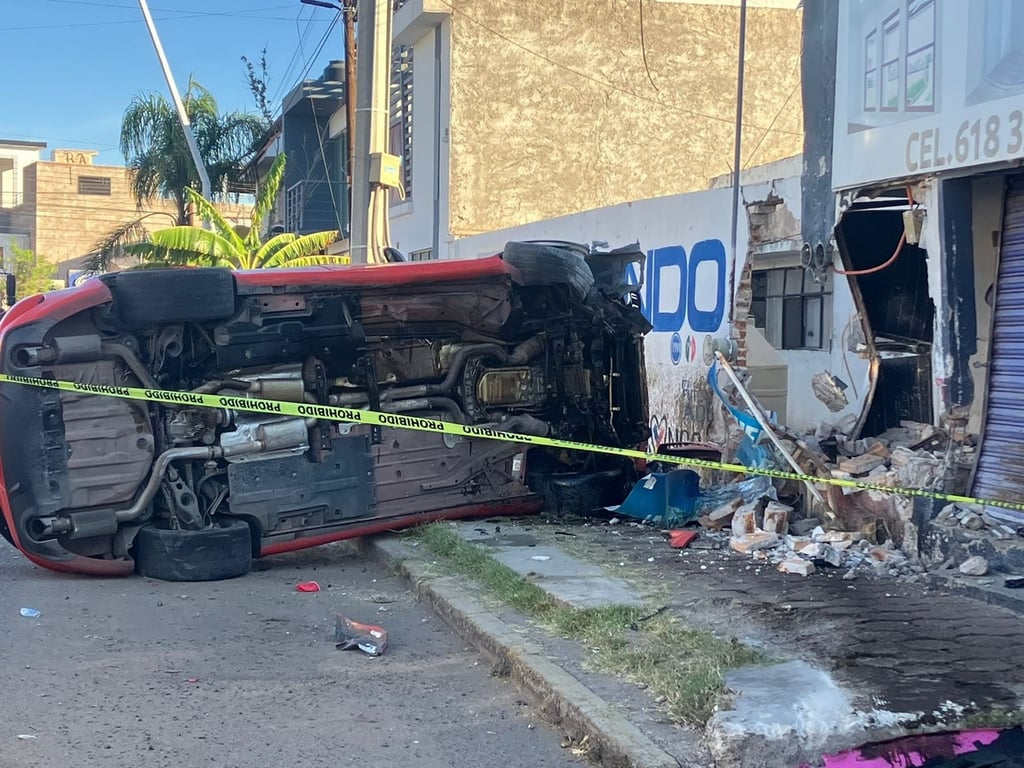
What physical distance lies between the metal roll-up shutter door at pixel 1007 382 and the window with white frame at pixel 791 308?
12.9ft

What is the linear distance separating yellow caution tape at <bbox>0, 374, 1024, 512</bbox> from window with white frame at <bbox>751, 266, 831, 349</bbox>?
406 cm

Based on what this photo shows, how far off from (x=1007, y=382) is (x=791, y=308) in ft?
17.2

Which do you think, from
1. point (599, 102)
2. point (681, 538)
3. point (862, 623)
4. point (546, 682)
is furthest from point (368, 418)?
point (599, 102)

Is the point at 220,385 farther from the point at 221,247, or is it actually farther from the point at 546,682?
the point at 221,247

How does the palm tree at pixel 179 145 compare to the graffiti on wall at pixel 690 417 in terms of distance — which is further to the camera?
the palm tree at pixel 179 145

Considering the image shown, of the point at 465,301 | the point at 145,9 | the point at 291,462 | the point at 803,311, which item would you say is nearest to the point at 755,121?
the point at 803,311

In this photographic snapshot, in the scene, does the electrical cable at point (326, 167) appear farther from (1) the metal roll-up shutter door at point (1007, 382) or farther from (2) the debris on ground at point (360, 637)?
(2) the debris on ground at point (360, 637)

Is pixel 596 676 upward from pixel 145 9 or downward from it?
downward

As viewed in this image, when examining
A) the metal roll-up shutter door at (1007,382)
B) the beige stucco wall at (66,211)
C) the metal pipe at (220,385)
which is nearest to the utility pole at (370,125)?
the metal pipe at (220,385)

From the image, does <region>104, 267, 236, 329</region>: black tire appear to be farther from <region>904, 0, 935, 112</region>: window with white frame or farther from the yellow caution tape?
<region>904, 0, 935, 112</region>: window with white frame

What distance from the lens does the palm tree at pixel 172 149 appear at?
25109 millimetres

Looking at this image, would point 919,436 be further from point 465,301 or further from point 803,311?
point 803,311

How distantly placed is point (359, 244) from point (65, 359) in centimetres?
584

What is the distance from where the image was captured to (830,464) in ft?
24.2
